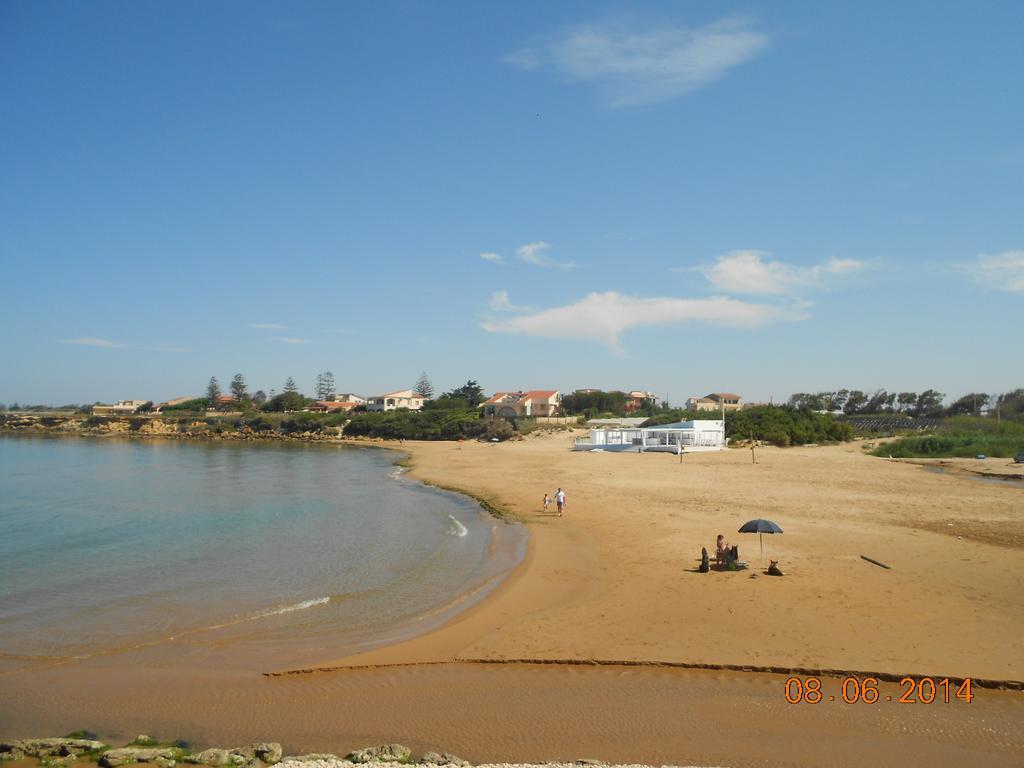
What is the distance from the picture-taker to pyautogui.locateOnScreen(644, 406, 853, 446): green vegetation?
60812 millimetres

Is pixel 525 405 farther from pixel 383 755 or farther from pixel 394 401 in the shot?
pixel 383 755

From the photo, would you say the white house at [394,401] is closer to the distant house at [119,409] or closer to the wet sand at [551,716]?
the distant house at [119,409]

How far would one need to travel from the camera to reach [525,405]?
99.8m

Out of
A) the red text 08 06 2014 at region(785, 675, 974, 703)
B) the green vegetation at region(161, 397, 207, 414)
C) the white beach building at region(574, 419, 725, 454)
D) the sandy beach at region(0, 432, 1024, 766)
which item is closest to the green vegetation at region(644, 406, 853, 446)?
the white beach building at region(574, 419, 725, 454)

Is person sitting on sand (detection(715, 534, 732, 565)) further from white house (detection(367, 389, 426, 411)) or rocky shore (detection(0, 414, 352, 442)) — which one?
white house (detection(367, 389, 426, 411))

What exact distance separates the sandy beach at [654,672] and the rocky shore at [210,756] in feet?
1.99

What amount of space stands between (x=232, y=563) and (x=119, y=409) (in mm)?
149675

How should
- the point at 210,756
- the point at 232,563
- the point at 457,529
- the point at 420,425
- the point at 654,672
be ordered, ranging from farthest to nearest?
the point at 420,425
the point at 457,529
the point at 232,563
the point at 654,672
the point at 210,756

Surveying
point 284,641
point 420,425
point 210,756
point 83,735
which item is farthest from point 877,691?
point 420,425

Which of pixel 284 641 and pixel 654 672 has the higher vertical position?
pixel 654 672

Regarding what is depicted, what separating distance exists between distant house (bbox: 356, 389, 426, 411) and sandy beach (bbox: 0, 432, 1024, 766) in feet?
347

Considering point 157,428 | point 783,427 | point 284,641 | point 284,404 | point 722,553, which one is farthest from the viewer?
point 284,404

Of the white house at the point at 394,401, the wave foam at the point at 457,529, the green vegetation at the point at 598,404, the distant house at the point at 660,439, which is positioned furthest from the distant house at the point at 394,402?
the wave foam at the point at 457,529

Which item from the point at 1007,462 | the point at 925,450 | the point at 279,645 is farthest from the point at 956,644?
the point at 925,450
